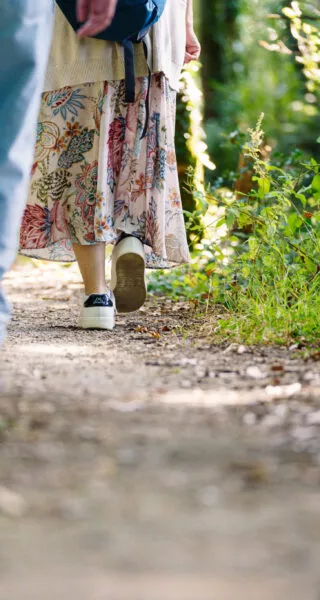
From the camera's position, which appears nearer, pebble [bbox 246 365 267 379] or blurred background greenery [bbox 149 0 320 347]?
pebble [bbox 246 365 267 379]

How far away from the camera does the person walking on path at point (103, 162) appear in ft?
11.4

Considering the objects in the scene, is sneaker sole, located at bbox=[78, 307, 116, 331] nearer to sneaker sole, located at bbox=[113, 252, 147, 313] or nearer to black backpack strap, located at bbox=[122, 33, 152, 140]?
sneaker sole, located at bbox=[113, 252, 147, 313]

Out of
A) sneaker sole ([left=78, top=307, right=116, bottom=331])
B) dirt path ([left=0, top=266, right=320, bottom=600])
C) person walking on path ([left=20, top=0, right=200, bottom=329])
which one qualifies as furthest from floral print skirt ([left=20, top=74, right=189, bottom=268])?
dirt path ([left=0, top=266, right=320, bottom=600])

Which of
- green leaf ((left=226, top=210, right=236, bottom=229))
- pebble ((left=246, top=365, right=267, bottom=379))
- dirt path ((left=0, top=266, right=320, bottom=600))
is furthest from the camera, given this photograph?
green leaf ((left=226, top=210, right=236, bottom=229))

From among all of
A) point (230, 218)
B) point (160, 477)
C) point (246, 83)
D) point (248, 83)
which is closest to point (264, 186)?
point (230, 218)

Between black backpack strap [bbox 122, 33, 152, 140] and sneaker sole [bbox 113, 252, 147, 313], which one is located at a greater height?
black backpack strap [bbox 122, 33, 152, 140]

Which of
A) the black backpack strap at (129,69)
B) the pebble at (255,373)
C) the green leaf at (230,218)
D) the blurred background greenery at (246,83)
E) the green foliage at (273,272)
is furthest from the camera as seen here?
the blurred background greenery at (246,83)

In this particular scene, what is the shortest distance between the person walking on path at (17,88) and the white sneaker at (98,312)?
1027 mm

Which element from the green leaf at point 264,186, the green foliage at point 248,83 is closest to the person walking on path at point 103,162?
the green leaf at point 264,186

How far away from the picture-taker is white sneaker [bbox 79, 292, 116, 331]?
3.47 metres

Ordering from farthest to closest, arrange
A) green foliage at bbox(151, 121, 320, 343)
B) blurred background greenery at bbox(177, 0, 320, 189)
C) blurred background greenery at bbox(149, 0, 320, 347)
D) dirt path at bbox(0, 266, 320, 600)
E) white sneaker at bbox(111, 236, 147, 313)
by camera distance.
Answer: blurred background greenery at bbox(177, 0, 320, 189), white sneaker at bbox(111, 236, 147, 313), blurred background greenery at bbox(149, 0, 320, 347), green foliage at bbox(151, 121, 320, 343), dirt path at bbox(0, 266, 320, 600)

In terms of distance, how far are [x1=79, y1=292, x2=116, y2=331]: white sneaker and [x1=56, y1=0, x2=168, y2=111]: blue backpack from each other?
85 centimetres

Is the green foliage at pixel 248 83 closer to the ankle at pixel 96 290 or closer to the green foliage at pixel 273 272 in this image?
the green foliage at pixel 273 272

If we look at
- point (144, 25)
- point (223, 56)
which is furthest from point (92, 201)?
point (223, 56)
